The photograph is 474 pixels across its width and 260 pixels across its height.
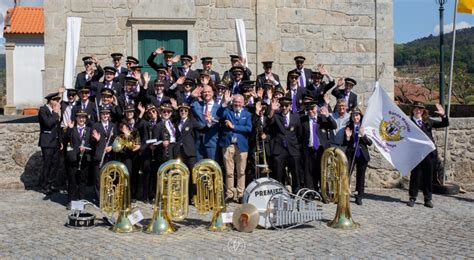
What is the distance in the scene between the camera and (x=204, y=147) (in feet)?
31.8

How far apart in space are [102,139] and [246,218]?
321cm

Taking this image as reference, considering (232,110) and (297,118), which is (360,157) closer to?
(297,118)

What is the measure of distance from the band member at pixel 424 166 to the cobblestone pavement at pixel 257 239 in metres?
0.54

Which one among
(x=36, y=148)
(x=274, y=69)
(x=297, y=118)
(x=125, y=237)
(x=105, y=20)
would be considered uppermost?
(x=105, y=20)

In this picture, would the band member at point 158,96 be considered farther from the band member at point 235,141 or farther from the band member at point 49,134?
the band member at point 49,134

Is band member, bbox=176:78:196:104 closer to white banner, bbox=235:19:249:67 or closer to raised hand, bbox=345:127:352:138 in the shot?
raised hand, bbox=345:127:352:138

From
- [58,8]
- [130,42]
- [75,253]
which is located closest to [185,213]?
[75,253]

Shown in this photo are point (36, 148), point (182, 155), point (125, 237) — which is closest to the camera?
point (125, 237)

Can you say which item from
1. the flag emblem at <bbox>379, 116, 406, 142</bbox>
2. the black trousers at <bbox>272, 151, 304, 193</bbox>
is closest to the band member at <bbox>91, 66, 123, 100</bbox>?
the black trousers at <bbox>272, 151, 304, 193</bbox>

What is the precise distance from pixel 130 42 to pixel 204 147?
15.6 ft

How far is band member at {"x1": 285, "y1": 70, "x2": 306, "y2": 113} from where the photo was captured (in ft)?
33.8

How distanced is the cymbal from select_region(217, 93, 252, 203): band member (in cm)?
176

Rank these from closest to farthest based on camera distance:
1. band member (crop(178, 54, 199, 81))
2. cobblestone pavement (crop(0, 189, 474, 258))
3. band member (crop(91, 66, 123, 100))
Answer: cobblestone pavement (crop(0, 189, 474, 258)) < band member (crop(91, 66, 123, 100)) < band member (crop(178, 54, 199, 81))

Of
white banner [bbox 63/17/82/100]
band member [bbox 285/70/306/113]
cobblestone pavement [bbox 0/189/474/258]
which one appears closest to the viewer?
cobblestone pavement [bbox 0/189/474/258]
